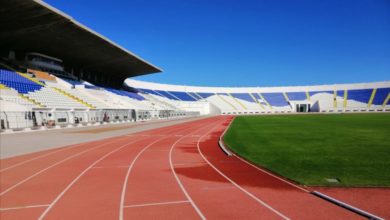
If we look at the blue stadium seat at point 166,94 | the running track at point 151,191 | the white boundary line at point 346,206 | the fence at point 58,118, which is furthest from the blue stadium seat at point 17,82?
the blue stadium seat at point 166,94

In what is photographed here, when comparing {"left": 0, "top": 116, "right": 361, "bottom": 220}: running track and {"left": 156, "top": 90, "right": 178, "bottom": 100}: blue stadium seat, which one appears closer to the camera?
{"left": 0, "top": 116, "right": 361, "bottom": 220}: running track

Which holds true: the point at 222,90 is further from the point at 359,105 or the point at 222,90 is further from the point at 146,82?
the point at 359,105

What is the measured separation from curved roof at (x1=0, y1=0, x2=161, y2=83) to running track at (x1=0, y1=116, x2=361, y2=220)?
20.7 m

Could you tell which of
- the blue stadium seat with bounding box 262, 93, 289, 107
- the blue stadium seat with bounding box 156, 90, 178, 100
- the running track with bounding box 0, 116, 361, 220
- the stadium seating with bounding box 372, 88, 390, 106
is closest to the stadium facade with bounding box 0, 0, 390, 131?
the stadium seating with bounding box 372, 88, 390, 106

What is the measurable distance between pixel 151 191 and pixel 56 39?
33241 millimetres

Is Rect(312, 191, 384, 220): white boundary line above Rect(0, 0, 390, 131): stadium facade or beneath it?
beneath

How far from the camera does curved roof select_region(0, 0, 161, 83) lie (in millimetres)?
25984

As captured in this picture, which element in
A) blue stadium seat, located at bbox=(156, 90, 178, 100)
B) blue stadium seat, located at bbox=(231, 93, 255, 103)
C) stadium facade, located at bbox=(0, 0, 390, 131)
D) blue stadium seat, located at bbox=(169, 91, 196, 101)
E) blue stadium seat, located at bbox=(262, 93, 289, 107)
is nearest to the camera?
stadium facade, located at bbox=(0, 0, 390, 131)

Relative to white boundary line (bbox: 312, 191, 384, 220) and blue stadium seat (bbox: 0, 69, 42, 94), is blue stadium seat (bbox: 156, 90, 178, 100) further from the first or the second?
white boundary line (bbox: 312, 191, 384, 220)

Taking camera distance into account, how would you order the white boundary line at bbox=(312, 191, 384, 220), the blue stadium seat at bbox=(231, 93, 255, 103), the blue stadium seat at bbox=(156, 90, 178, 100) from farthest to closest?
the blue stadium seat at bbox=(231, 93, 255, 103), the blue stadium seat at bbox=(156, 90, 178, 100), the white boundary line at bbox=(312, 191, 384, 220)

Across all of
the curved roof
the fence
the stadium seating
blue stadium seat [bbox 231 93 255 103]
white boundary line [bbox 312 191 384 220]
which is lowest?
white boundary line [bbox 312 191 384 220]

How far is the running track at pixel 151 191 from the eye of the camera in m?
4.92

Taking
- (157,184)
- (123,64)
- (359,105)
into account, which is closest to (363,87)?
(359,105)

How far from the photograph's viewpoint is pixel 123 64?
50406mm
